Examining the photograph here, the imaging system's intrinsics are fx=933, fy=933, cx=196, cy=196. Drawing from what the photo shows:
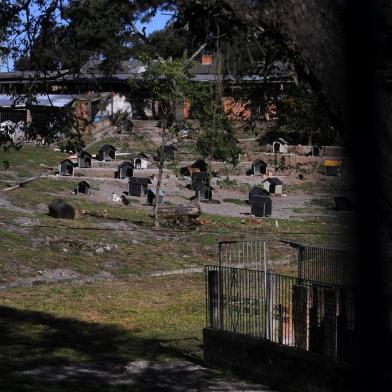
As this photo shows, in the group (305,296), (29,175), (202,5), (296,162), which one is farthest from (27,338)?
(296,162)

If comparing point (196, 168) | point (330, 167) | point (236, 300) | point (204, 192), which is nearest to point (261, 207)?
point (204, 192)

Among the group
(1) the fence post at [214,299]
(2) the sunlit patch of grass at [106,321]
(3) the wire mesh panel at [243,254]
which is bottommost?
(2) the sunlit patch of grass at [106,321]

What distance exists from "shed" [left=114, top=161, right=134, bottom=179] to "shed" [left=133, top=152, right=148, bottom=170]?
2943mm

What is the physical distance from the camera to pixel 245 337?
551 inches

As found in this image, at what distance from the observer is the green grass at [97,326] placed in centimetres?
1465

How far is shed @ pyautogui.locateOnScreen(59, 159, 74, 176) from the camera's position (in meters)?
47.4

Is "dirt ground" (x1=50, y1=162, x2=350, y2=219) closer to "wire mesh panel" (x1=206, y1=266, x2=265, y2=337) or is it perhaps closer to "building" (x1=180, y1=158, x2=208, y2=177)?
"building" (x1=180, y1=158, x2=208, y2=177)

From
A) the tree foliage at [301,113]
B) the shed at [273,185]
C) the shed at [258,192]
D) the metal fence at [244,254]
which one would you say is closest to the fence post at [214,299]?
the metal fence at [244,254]

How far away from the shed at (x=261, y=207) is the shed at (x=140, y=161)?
489 inches

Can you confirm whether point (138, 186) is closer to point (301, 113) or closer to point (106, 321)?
point (106, 321)

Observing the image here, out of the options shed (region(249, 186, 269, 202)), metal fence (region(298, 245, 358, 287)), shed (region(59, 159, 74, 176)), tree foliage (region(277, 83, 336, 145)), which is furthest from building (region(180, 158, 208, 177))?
tree foliage (region(277, 83, 336, 145))

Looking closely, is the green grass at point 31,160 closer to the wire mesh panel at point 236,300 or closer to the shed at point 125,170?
the shed at point 125,170

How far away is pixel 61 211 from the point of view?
34.8 meters

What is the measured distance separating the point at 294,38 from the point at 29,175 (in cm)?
4051
